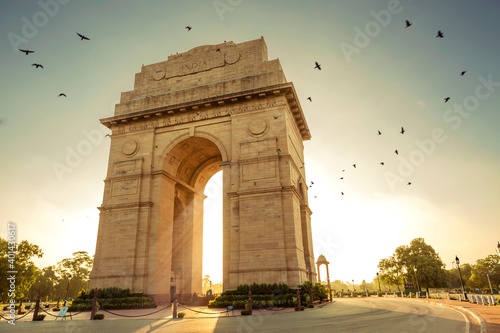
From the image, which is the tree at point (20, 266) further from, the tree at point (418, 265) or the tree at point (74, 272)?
the tree at point (418, 265)

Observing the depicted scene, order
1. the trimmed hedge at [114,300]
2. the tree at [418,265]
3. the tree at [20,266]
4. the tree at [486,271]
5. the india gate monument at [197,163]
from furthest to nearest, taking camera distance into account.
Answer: the tree at [486,271]
the tree at [418,265]
the tree at [20,266]
the india gate monument at [197,163]
the trimmed hedge at [114,300]

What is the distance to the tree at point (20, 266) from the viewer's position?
115 feet

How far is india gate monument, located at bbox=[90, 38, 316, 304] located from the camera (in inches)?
853

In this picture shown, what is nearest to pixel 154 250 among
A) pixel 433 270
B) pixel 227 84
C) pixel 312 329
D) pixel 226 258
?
pixel 226 258

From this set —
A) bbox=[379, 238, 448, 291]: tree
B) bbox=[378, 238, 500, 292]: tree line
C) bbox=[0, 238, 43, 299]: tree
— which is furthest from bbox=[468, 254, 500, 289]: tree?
bbox=[0, 238, 43, 299]: tree

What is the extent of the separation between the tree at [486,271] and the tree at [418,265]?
1920 centimetres

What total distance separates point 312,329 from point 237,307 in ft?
30.4

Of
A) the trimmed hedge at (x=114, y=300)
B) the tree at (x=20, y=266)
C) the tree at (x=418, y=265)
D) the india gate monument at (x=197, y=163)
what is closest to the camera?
the trimmed hedge at (x=114, y=300)

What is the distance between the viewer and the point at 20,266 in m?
37.2

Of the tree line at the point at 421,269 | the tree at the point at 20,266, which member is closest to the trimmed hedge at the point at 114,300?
the tree at the point at 20,266

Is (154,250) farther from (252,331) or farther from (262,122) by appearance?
(252,331)

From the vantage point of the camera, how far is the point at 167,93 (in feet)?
91.7

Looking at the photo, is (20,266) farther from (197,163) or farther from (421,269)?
(421,269)

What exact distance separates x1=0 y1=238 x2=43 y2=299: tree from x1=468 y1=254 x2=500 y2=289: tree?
8775cm
